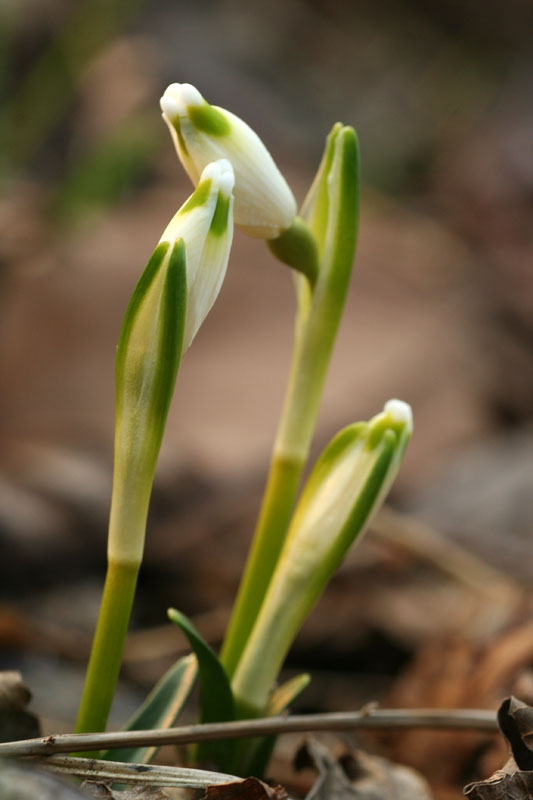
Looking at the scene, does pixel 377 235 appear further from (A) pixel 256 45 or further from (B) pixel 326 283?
(B) pixel 326 283

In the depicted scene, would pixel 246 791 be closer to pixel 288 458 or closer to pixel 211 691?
pixel 211 691

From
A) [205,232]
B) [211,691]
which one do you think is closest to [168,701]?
[211,691]

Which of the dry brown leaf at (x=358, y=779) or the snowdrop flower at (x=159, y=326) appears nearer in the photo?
the snowdrop flower at (x=159, y=326)

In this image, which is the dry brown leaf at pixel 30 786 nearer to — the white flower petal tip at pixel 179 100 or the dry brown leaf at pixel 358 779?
the dry brown leaf at pixel 358 779

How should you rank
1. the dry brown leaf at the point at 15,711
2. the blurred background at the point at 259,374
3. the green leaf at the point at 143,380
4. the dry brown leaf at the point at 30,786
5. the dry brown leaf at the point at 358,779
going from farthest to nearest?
the blurred background at the point at 259,374 → the dry brown leaf at the point at 358,779 → the dry brown leaf at the point at 15,711 → the green leaf at the point at 143,380 → the dry brown leaf at the point at 30,786

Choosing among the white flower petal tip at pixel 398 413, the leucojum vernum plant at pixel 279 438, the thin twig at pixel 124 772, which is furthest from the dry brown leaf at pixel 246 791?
the white flower petal tip at pixel 398 413

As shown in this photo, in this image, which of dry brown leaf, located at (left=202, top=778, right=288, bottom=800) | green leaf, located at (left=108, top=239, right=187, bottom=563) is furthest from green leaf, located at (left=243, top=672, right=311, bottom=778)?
green leaf, located at (left=108, top=239, right=187, bottom=563)

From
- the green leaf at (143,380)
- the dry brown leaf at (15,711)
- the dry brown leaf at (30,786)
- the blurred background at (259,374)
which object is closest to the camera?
the dry brown leaf at (30,786)

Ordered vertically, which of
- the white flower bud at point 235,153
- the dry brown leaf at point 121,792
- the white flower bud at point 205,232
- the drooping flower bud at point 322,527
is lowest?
the dry brown leaf at point 121,792
